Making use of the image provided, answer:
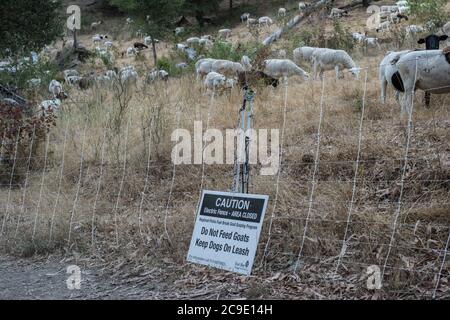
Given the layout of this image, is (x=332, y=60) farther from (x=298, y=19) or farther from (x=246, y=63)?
(x=298, y=19)

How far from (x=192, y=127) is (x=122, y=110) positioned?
122 cm

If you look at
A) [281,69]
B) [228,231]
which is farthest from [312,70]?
[228,231]

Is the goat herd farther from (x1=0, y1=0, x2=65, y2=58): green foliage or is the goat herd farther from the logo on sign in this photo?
the logo on sign

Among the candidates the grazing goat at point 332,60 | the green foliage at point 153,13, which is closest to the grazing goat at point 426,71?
the grazing goat at point 332,60

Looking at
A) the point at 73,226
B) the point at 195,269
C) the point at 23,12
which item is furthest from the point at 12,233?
the point at 23,12

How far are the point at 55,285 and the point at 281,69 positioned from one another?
8.44 metres

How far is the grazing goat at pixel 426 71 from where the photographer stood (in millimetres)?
6898

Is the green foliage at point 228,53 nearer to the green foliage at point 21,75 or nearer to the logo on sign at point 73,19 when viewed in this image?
the green foliage at point 21,75

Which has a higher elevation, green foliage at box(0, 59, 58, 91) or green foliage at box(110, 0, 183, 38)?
green foliage at box(110, 0, 183, 38)

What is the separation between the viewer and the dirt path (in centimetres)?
470

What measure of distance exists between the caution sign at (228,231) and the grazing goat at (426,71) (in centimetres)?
289

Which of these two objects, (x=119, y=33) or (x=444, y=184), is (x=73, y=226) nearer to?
(x=444, y=184)

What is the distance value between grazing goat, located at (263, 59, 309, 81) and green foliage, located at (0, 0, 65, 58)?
19.0 ft

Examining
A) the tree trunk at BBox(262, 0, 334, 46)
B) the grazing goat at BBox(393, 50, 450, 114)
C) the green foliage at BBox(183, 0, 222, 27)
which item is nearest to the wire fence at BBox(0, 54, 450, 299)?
the grazing goat at BBox(393, 50, 450, 114)
